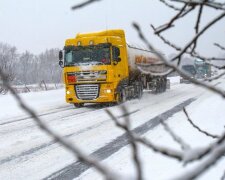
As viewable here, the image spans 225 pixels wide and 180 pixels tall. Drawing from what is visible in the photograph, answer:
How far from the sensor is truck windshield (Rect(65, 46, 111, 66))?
18.0 m

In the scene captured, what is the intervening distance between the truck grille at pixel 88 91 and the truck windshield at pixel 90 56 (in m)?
0.96

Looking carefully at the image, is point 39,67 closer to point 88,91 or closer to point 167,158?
point 88,91

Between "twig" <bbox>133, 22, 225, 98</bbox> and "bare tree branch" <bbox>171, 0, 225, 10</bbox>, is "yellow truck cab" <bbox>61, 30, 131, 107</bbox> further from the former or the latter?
"twig" <bbox>133, 22, 225, 98</bbox>

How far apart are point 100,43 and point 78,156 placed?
683 inches

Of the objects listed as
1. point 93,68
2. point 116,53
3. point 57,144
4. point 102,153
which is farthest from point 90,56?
→ point 102,153

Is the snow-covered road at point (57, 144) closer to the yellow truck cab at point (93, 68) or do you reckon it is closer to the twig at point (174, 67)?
the yellow truck cab at point (93, 68)

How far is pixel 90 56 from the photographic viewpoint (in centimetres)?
1808


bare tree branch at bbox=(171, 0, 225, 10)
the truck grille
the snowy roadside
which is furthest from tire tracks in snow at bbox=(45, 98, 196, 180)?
the truck grille

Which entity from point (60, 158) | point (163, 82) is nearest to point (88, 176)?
point (60, 158)

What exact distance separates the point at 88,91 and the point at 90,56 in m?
1.45

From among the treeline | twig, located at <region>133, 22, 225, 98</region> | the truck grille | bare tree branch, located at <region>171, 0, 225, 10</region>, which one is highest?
bare tree branch, located at <region>171, 0, 225, 10</region>

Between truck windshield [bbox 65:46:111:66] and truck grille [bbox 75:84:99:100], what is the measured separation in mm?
961

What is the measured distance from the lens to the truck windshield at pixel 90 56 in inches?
708

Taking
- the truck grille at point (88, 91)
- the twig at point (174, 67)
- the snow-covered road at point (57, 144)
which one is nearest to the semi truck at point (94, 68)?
the truck grille at point (88, 91)
